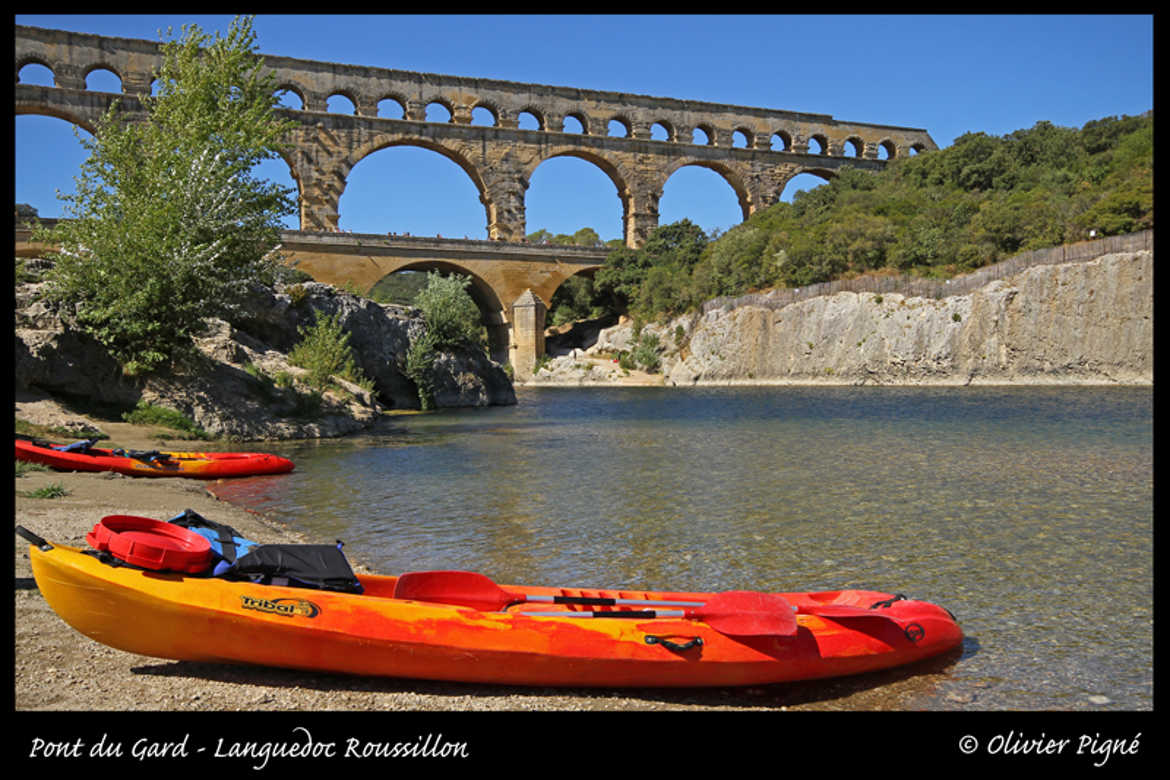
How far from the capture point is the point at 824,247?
42469mm

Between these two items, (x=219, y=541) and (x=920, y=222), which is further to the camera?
(x=920, y=222)

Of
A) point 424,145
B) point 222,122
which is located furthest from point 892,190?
point 222,122

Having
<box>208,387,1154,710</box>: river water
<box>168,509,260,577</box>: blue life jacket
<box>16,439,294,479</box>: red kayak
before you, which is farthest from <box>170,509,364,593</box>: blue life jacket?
<box>16,439,294,479</box>: red kayak

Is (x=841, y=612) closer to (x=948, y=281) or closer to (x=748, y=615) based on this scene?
(x=748, y=615)

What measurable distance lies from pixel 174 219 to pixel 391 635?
48.5 feet

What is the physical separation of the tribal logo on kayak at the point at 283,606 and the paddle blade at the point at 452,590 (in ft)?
1.88

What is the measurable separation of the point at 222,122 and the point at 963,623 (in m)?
17.3

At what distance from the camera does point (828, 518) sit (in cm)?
943

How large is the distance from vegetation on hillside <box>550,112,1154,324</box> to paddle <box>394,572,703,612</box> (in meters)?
34.6

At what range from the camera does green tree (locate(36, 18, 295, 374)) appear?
16188mm

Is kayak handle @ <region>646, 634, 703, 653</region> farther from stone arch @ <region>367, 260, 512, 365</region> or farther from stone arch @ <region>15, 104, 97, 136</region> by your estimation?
stone arch @ <region>15, 104, 97, 136</region>

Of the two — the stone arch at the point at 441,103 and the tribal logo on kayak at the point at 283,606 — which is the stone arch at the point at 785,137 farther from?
the tribal logo on kayak at the point at 283,606

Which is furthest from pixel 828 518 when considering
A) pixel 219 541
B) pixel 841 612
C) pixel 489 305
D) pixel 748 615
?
pixel 489 305

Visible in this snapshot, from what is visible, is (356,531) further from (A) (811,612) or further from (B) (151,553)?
(A) (811,612)
